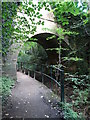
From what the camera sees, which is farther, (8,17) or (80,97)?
(80,97)

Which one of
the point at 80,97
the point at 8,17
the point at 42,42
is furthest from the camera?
the point at 42,42

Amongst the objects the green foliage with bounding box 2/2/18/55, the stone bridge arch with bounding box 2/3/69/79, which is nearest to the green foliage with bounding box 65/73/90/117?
the green foliage with bounding box 2/2/18/55

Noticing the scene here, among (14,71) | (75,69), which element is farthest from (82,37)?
(14,71)

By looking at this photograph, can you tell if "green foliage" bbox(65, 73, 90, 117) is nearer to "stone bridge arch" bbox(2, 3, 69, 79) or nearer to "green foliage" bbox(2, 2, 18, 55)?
"green foliage" bbox(2, 2, 18, 55)

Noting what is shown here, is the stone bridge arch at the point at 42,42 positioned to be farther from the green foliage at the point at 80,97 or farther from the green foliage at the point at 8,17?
the green foliage at the point at 80,97

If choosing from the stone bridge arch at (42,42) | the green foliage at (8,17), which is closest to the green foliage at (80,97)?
the green foliage at (8,17)

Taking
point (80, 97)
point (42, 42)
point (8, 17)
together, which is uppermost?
point (8, 17)

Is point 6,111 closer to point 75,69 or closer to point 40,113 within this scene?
point 40,113

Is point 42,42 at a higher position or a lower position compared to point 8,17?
lower

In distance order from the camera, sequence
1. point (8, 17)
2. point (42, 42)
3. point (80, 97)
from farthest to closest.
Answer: point (42, 42) → point (80, 97) → point (8, 17)

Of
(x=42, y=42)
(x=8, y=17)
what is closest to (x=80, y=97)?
(x=8, y=17)

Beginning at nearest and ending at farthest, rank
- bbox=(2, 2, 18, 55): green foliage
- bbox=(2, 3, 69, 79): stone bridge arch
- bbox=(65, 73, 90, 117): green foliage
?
1. bbox=(2, 2, 18, 55): green foliage
2. bbox=(65, 73, 90, 117): green foliage
3. bbox=(2, 3, 69, 79): stone bridge arch

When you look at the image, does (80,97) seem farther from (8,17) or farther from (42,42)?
(42,42)

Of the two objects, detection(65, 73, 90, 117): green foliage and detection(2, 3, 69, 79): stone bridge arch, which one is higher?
detection(2, 3, 69, 79): stone bridge arch
